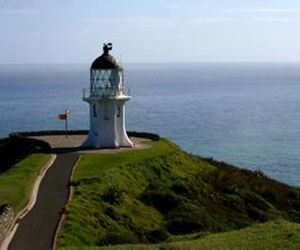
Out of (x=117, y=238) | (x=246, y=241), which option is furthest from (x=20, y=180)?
(x=246, y=241)

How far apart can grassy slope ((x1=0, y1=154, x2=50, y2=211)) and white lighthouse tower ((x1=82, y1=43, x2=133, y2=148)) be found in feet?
17.7

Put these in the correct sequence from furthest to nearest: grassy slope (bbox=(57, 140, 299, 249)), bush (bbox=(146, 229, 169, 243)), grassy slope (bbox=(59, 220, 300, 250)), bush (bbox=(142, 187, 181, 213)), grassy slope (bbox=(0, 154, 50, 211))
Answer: bush (bbox=(142, 187, 181, 213)) < grassy slope (bbox=(0, 154, 50, 211)) < bush (bbox=(146, 229, 169, 243)) < grassy slope (bbox=(57, 140, 299, 249)) < grassy slope (bbox=(59, 220, 300, 250))

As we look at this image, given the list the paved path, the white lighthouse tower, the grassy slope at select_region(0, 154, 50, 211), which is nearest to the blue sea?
the white lighthouse tower

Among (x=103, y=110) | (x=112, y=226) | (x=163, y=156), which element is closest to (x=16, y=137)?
(x=103, y=110)

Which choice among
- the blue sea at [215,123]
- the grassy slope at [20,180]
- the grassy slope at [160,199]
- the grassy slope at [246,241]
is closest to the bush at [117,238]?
the grassy slope at [160,199]

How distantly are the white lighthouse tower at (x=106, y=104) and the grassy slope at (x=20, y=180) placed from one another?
17.7 ft

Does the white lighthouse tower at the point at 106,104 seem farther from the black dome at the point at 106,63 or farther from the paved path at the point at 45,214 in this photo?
the paved path at the point at 45,214

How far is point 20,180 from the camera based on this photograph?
30141 millimetres

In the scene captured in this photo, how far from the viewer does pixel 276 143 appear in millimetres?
76062

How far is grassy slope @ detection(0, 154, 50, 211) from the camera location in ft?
85.1

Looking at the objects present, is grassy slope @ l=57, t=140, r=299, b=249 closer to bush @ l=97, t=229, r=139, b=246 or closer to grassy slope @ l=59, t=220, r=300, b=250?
bush @ l=97, t=229, r=139, b=246

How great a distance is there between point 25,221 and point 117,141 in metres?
19.6

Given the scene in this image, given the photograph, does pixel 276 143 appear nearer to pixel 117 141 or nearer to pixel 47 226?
pixel 117 141

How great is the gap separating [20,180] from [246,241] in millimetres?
12378
